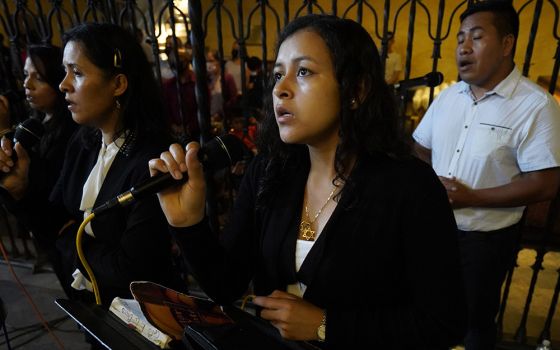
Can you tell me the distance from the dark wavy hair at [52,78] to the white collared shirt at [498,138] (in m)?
2.02

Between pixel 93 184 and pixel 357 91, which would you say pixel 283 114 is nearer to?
pixel 357 91

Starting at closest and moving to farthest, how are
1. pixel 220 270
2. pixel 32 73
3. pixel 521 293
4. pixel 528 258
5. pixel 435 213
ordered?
pixel 435 213 < pixel 220 270 < pixel 32 73 < pixel 521 293 < pixel 528 258

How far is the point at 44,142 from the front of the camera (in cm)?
204

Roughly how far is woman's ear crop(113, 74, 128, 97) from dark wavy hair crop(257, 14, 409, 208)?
0.74 meters

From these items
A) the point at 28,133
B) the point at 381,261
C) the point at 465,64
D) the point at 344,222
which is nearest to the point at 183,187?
the point at 344,222

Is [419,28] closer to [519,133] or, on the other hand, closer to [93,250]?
[519,133]

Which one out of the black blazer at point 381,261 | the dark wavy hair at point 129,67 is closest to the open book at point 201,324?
the black blazer at point 381,261

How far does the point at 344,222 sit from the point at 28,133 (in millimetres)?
1357

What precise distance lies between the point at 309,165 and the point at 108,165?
843mm

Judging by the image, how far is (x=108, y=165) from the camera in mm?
1487

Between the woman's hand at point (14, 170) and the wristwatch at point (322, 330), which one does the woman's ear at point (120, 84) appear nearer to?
the woman's hand at point (14, 170)

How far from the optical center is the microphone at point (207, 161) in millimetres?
954

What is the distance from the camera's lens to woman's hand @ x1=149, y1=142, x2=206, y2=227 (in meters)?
0.95

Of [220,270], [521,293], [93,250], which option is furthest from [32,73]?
[521,293]
